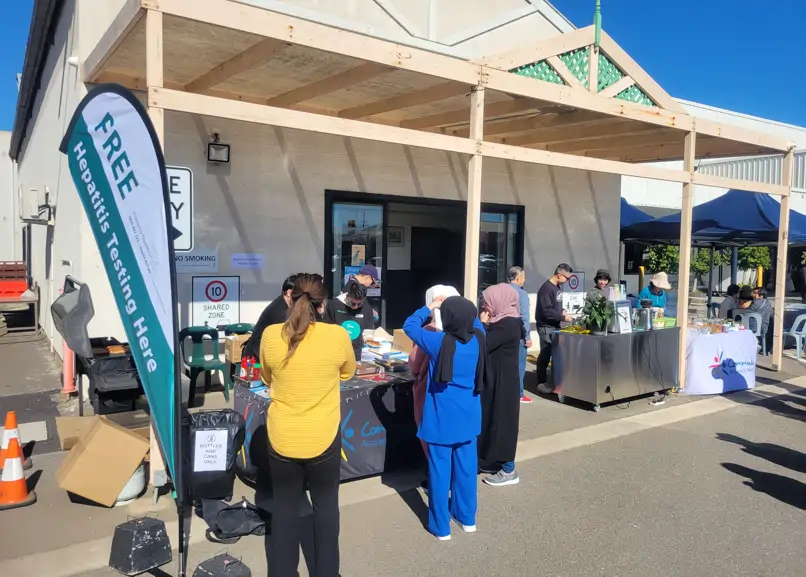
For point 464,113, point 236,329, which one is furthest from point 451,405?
point 464,113

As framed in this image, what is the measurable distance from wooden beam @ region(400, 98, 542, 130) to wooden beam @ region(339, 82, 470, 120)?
101 centimetres

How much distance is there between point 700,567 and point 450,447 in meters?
1.68

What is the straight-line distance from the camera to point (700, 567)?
3.88 metres

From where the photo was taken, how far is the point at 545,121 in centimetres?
856

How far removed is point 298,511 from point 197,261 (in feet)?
16.5

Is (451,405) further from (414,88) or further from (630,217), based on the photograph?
(630,217)

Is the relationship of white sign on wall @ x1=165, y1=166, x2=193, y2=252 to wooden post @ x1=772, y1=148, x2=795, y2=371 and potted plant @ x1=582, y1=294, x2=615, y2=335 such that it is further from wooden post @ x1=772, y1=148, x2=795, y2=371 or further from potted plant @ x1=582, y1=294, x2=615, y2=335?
wooden post @ x1=772, y1=148, x2=795, y2=371

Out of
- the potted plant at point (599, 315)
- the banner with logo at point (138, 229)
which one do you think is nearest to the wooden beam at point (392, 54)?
the banner with logo at point (138, 229)

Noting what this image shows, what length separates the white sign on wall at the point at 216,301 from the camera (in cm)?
778

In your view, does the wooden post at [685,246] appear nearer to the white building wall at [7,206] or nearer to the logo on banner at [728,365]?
the logo on banner at [728,365]

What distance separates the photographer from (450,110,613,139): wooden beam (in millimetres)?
8000

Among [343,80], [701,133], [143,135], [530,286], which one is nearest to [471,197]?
[343,80]

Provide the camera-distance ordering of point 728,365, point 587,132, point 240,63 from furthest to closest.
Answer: point 587,132
point 728,365
point 240,63

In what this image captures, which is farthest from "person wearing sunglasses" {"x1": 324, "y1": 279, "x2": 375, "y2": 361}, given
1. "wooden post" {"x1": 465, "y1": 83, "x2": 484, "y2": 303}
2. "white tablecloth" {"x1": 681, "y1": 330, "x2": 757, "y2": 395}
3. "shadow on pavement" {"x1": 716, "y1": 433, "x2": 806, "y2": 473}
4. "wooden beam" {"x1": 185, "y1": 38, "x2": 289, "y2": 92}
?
"white tablecloth" {"x1": 681, "y1": 330, "x2": 757, "y2": 395}
